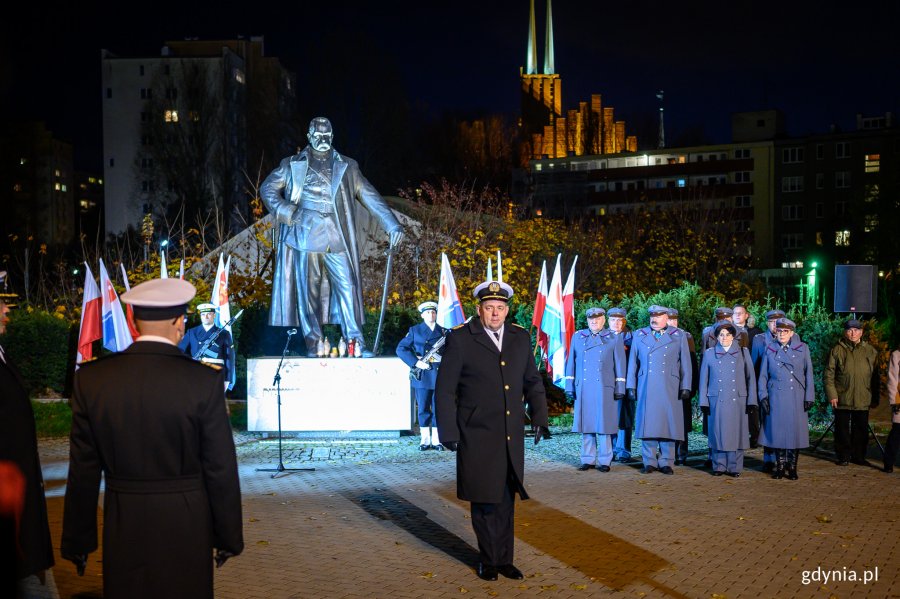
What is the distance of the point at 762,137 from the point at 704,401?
272ft

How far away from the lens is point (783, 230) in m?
85.8

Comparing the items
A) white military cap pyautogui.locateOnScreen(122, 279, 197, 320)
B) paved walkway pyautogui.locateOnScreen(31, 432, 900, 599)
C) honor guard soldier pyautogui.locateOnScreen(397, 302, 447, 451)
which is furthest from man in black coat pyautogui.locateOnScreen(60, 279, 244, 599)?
honor guard soldier pyautogui.locateOnScreen(397, 302, 447, 451)

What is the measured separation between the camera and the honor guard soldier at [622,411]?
12.4 metres

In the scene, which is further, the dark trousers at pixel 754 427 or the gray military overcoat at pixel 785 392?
the dark trousers at pixel 754 427

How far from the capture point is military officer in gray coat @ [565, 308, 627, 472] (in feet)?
39.3

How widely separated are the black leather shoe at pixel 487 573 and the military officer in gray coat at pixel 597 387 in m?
5.02

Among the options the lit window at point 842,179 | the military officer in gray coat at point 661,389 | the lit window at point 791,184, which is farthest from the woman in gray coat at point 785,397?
the lit window at point 791,184

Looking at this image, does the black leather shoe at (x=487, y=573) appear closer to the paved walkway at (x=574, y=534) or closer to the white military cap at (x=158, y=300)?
the paved walkway at (x=574, y=534)

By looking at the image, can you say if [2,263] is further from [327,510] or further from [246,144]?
[327,510]

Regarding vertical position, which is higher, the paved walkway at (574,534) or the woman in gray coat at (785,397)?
the woman in gray coat at (785,397)

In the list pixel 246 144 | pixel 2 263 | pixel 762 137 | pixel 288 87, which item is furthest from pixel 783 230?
pixel 2 263

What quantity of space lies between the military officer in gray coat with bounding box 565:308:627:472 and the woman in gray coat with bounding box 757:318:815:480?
174 centimetres

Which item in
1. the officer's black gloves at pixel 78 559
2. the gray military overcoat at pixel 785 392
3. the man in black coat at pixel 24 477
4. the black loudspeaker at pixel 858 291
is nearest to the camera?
the officer's black gloves at pixel 78 559

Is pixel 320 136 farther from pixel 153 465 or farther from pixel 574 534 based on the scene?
pixel 153 465
